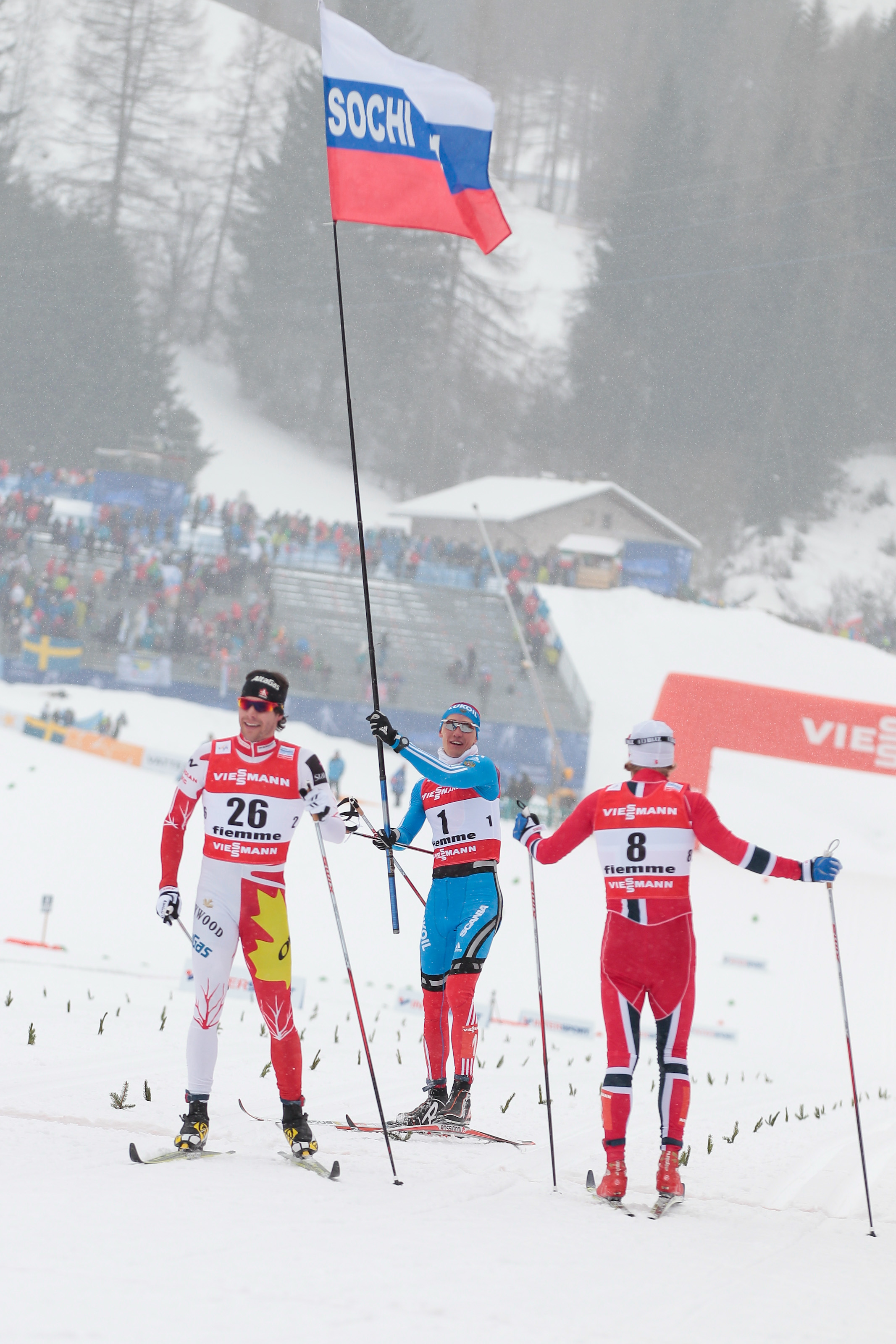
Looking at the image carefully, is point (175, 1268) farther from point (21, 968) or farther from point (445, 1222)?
point (21, 968)

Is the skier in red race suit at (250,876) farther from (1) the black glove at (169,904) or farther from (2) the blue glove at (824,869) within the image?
(2) the blue glove at (824,869)

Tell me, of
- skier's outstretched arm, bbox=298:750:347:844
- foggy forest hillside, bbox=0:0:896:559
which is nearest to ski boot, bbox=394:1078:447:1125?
skier's outstretched arm, bbox=298:750:347:844

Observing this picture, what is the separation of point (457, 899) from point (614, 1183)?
1650mm

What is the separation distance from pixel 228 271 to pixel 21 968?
52814 millimetres

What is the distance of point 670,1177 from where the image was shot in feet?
15.9

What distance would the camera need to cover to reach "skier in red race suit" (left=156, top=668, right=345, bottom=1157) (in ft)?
16.2

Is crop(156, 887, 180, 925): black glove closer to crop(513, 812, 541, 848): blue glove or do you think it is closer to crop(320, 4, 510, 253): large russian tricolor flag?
crop(513, 812, 541, 848): blue glove

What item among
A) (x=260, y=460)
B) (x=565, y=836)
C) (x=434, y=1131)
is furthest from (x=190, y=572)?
(x=565, y=836)

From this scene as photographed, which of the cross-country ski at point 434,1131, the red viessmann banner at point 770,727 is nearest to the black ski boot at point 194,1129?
the cross-country ski at point 434,1131

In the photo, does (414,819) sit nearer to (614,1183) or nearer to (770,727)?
(614,1183)

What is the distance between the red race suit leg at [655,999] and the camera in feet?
16.3

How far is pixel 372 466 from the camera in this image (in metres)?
53.7

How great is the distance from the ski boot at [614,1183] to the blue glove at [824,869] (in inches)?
52.8

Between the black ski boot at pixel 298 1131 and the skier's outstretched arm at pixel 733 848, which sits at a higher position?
the skier's outstretched arm at pixel 733 848
